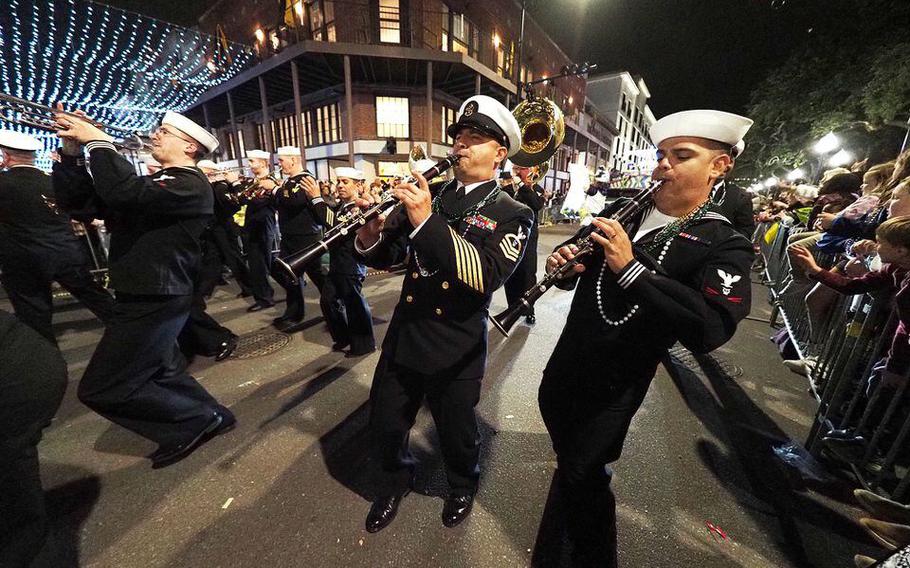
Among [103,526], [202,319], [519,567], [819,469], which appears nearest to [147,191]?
[103,526]

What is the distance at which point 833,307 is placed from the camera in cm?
400

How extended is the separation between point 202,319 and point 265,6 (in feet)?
89.0

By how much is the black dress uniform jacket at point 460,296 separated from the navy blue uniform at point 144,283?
161cm

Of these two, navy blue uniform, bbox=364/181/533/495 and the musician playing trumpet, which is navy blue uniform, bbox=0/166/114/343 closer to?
the musician playing trumpet

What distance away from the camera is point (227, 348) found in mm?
4398

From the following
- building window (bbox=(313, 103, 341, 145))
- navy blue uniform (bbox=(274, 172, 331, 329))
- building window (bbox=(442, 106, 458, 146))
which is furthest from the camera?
building window (bbox=(442, 106, 458, 146))

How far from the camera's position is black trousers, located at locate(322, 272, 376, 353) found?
4.38 metres

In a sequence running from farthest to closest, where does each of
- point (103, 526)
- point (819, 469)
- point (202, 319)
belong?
1. point (202, 319)
2. point (819, 469)
3. point (103, 526)

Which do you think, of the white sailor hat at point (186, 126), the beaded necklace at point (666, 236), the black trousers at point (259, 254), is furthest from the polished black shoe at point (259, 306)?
the beaded necklace at point (666, 236)

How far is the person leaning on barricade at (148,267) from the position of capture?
233 cm

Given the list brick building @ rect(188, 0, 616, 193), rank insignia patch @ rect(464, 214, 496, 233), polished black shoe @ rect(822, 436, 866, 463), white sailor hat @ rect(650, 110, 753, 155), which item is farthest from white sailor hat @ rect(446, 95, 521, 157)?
brick building @ rect(188, 0, 616, 193)

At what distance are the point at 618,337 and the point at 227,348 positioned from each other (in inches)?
182

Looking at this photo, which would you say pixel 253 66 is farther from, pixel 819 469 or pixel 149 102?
pixel 819 469

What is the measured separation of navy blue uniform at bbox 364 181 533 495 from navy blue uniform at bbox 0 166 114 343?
11.7 ft
